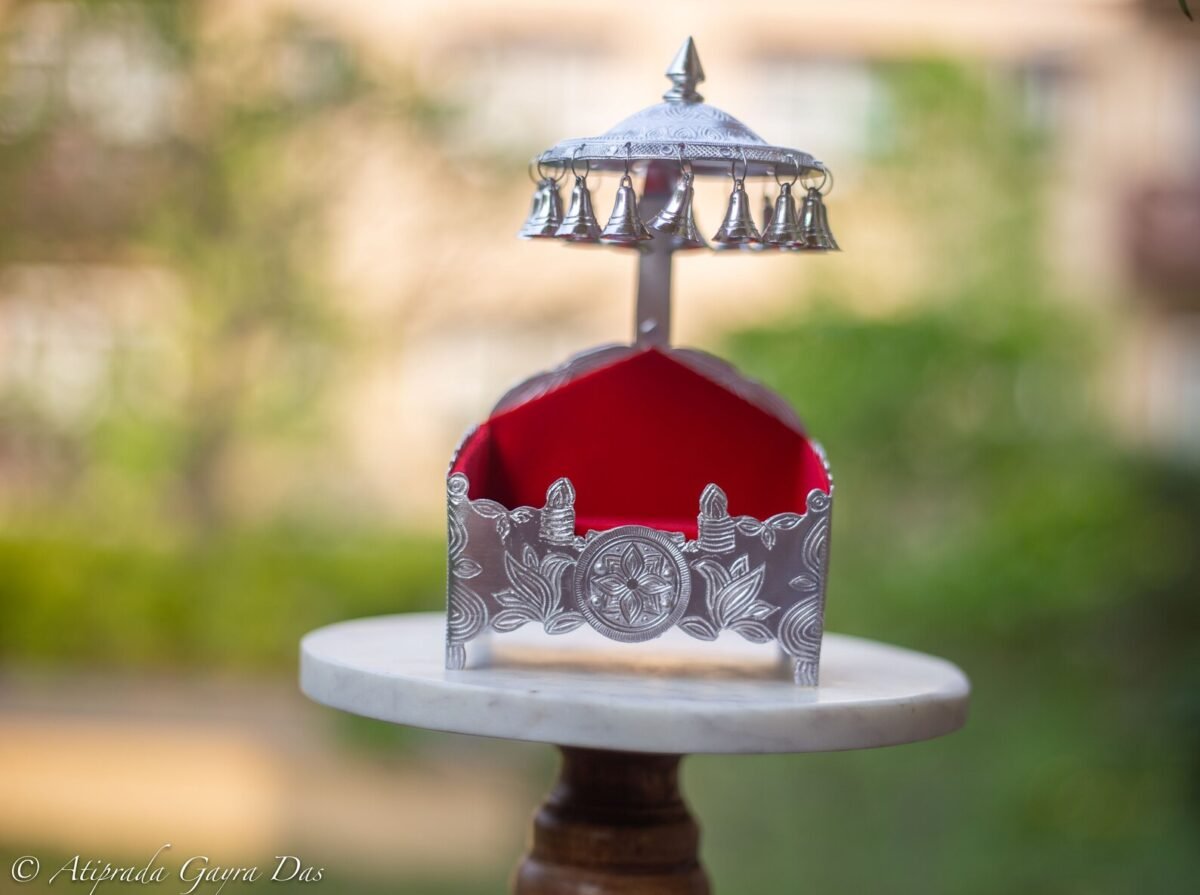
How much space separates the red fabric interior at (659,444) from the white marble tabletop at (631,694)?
217 mm

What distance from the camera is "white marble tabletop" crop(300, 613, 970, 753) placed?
1.79m

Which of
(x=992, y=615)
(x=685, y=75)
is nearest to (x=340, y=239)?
(x=992, y=615)

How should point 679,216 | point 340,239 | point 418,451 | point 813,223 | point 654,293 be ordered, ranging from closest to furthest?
point 679,216
point 813,223
point 654,293
point 340,239
point 418,451

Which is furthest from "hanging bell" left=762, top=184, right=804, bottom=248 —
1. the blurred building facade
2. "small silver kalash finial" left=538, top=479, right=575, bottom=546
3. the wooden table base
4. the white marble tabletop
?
the blurred building facade

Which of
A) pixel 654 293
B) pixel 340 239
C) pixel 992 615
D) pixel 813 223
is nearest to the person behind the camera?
pixel 813 223

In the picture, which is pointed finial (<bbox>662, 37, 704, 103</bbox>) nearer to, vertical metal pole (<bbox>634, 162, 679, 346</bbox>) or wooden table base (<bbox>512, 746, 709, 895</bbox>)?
vertical metal pole (<bbox>634, 162, 679, 346</bbox>)

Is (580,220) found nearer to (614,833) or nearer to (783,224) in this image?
(783,224)

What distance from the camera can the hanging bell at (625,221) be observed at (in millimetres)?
2004

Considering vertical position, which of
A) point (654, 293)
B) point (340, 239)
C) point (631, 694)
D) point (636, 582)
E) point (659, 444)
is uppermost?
point (340, 239)

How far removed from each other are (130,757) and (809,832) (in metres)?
2.41

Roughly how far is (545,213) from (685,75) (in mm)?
277

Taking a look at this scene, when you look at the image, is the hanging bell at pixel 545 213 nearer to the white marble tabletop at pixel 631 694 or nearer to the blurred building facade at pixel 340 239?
the white marble tabletop at pixel 631 694

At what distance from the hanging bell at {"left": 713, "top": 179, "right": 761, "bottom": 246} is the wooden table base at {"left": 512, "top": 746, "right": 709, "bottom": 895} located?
67cm

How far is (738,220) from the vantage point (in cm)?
201
